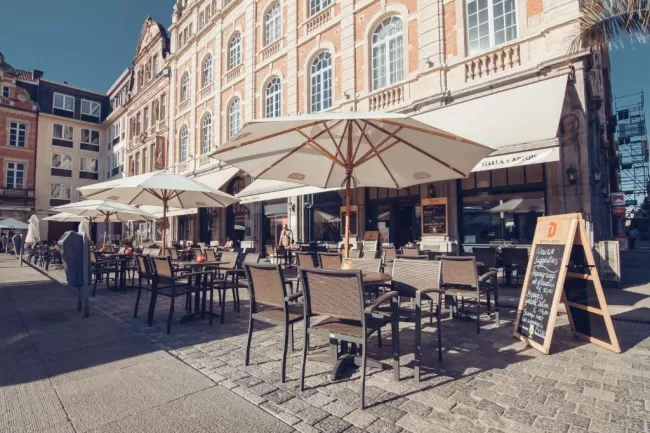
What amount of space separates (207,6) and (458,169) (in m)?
19.7

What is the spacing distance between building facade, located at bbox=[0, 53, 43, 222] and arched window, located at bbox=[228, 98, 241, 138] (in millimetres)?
24591

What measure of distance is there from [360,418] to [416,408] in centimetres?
43

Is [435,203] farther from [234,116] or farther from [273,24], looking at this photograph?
[234,116]

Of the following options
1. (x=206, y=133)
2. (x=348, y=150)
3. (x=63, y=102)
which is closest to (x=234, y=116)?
(x=206, y=133)

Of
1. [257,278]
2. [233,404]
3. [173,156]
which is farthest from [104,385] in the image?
[173,156]

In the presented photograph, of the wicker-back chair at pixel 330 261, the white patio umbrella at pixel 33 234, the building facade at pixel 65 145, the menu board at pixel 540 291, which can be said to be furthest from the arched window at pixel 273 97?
the building facade at pixel 65 145

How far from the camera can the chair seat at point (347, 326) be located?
2.79 metres

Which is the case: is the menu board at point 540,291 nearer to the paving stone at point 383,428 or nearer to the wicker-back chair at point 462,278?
the wicker-back chair at point 462,278

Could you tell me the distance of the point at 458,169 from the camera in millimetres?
5062

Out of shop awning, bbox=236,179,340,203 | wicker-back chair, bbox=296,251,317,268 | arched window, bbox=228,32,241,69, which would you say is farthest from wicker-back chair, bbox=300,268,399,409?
arched window, bbox=228,32,241,69

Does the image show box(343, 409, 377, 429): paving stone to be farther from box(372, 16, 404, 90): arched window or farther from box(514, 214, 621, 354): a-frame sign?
box(372, 16, 404, 90): arched window

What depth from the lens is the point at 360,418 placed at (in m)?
2.38

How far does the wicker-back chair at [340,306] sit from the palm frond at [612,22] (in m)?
6.18

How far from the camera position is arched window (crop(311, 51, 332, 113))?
13.0 m
